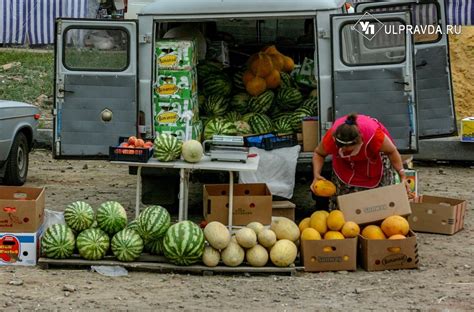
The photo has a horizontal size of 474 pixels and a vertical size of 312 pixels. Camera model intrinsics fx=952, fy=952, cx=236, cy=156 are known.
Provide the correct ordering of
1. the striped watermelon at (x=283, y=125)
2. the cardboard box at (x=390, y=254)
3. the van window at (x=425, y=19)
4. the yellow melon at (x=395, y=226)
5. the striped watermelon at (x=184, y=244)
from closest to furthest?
the striped watermelon at (x=184, y=244) → the cardboard box at (x=390, y=254) → the yellow melon at (x=395, y=226) → the striped watermelon at (x=283, y=125) → the van window at (x=425, y=19)

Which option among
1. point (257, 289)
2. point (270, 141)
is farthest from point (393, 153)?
point (257, 289)

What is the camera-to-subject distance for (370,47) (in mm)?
9242

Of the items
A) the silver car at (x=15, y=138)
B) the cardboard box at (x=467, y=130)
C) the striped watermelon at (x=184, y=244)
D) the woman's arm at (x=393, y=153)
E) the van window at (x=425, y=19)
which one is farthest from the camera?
the cardboard box at (x=467, y=130)

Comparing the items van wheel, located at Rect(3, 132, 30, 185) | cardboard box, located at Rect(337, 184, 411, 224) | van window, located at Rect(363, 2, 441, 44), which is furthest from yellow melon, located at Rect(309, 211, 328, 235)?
van wheel, located at Rect(3, 132, 30, 185)

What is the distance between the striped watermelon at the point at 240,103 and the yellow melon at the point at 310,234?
2914 mm

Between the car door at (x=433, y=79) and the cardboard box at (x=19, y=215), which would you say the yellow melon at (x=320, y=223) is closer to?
the cardboard box at (x=19, y=215)

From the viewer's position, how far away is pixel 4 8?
44.8 feet

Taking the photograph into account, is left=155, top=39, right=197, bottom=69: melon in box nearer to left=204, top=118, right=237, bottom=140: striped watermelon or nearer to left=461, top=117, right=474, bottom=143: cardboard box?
left=204, top=118, right=237, bottom=140: striped watermelon

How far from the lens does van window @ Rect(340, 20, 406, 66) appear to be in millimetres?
9117

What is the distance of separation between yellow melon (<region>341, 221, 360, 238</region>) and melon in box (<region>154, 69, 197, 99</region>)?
7.64 ft

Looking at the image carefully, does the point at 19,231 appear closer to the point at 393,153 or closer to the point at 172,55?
the point at 172,55

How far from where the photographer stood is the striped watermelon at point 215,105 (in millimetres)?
10484

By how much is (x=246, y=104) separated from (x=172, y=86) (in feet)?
4.74

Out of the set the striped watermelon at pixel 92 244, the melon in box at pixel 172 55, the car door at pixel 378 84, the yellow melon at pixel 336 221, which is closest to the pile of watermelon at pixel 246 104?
the melon in box at pixel 172 55
